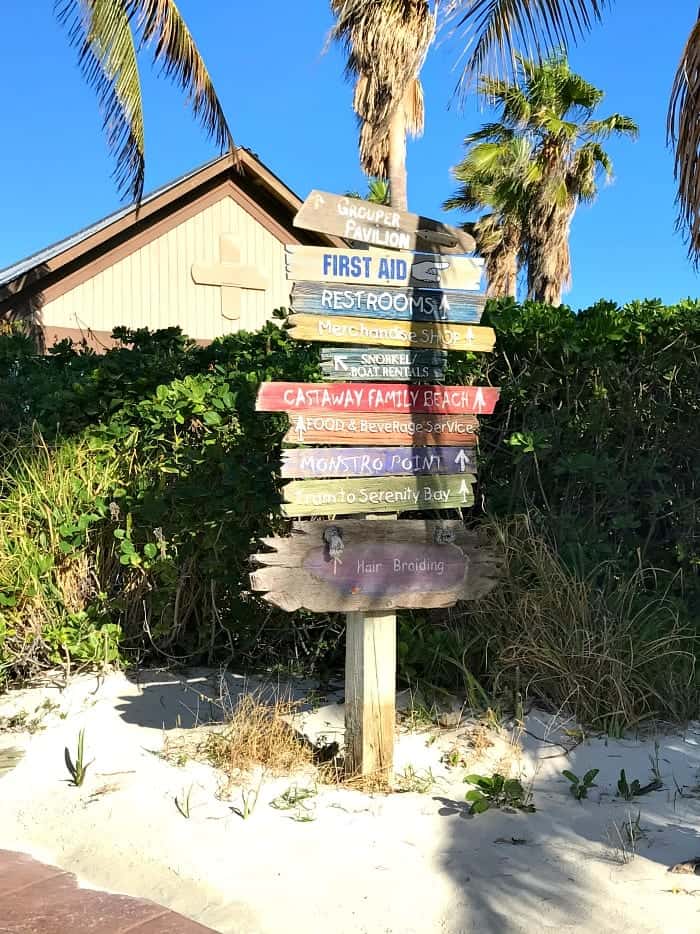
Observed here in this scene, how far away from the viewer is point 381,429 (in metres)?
4.00

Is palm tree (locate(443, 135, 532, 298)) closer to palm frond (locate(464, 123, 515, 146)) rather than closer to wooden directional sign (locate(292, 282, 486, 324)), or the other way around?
palm frond (locate(464, 123, 515, 146))

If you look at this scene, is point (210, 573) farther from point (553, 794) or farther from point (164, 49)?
point (164, 49)

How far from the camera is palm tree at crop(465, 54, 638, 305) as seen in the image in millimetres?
18531

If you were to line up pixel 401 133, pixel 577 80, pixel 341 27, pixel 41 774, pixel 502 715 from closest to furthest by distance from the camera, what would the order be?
pixel 41 774, pixel 502 715, pixel 401 133, pixel 341 27, pixel 577 80

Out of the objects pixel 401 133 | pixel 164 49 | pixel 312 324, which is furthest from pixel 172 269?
pixel 312 324

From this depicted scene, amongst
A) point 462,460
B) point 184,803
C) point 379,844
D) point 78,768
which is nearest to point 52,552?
point 78,768

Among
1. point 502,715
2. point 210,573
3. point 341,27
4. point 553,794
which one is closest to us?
point 553,794

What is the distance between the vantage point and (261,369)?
555 cm

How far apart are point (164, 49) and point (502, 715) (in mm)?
7418

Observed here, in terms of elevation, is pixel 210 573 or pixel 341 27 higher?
pixel 341 27

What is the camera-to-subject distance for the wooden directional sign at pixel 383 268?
3.84 meters

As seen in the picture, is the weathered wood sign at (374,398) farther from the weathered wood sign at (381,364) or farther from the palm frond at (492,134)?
the palm frond at (492,134)

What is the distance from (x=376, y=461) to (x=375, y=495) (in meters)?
0.16

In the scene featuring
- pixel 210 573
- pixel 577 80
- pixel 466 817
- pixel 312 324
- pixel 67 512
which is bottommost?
pixel 466 817
